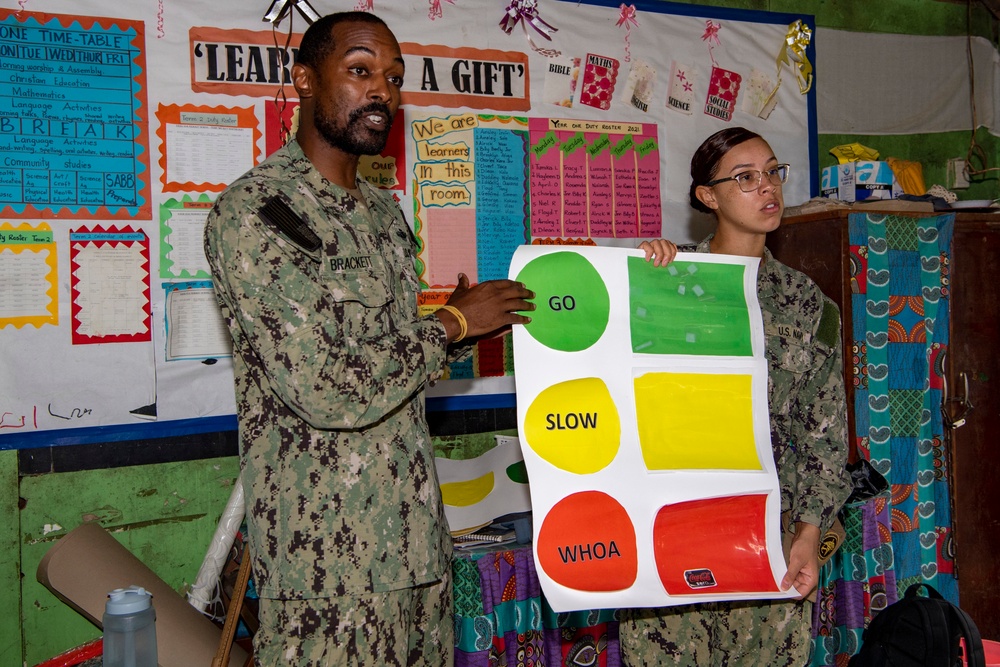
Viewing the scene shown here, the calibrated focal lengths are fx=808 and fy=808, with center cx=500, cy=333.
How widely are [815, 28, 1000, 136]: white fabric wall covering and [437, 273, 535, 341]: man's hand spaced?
273 cm

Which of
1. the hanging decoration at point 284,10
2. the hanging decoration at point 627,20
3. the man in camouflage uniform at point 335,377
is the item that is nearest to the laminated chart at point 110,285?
the hanging decoration at point 284,10

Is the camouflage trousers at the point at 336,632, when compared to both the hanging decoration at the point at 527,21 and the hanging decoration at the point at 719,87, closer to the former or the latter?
the hanging decoration at the point at 527,21

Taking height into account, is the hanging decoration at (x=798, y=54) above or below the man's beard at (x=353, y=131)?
above

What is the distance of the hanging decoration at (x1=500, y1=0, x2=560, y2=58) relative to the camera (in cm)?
307

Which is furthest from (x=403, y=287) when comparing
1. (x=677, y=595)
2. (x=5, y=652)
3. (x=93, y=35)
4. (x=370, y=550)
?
(x=5, y=652)

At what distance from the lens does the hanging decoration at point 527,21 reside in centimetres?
307

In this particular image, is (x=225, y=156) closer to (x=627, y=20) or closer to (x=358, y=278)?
→ (x=358, y=278)

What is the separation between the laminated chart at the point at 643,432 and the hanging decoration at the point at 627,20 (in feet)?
6.05

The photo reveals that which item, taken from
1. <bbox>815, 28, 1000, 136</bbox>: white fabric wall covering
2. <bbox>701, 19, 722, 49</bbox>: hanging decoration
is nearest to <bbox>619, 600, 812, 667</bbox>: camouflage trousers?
<bbox>701, 19, 722, 49</bbox>: hanging decoration

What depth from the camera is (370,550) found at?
1516 mm

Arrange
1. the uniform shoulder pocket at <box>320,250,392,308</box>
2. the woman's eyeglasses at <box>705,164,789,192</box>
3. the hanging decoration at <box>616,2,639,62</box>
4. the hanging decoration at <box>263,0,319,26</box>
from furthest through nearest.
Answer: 1. the hanging decoration at <box>616,2,639,62</box>
2. the hanging decoration at <box>263,0,319,26</box>
3. the woman's eyeglasses at <box>705,164,789,192</box>
4. the uniform shoulder pocket at <box>320,250,392,308</box>

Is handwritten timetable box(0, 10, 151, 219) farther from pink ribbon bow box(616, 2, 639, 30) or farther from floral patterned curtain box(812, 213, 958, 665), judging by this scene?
floral patterned curtain box(812, 213, 958, 665)

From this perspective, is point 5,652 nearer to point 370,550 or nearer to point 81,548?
point 81,548

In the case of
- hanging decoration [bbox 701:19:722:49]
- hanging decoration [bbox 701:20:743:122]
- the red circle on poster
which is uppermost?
hanging decoration [bbox 701:19:722:49]
